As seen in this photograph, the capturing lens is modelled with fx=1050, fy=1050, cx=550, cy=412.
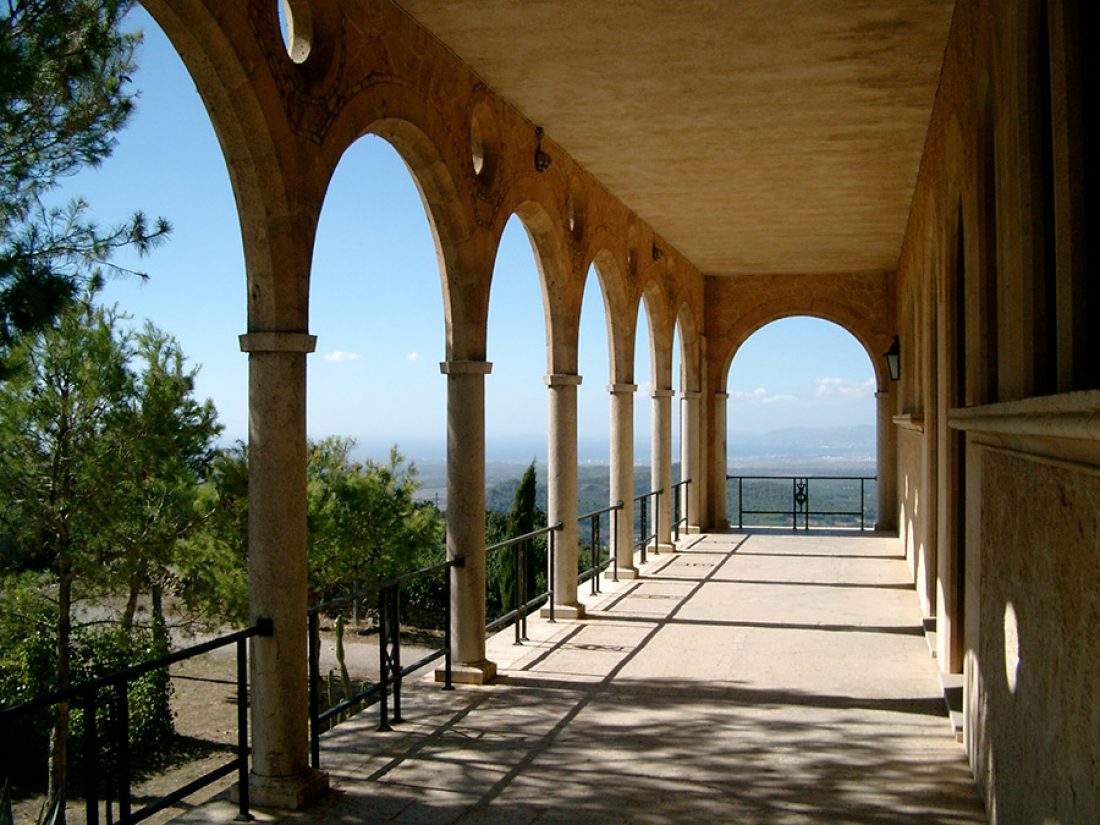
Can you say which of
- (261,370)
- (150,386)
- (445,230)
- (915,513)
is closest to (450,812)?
(261,370)

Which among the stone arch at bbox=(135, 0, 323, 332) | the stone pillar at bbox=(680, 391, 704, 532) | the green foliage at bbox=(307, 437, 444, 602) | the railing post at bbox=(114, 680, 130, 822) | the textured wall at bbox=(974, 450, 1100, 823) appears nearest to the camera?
the textured wall at bbox=(974, 450, 1100, 823)

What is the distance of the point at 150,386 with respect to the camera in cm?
1719

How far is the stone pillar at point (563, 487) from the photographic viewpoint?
8.90 metres

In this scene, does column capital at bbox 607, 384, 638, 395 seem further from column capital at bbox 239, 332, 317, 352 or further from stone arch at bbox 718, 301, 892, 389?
column capital at bbox 239, 332, 317, 352

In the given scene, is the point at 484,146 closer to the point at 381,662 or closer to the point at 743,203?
the point at 381,662

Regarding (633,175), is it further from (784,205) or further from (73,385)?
(73,385)

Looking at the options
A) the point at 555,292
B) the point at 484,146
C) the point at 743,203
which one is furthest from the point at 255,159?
the point at 743,203

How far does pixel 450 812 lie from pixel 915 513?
7055mm

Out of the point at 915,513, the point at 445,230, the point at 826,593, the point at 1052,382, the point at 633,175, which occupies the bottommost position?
the point at 826,593

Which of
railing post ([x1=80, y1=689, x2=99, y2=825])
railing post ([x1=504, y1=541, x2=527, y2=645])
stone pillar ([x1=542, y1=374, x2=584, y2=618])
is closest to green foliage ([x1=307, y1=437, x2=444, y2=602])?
stone pillar ([x1=542, y1=374, x2=584, y2=618])

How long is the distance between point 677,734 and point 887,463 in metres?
11.4

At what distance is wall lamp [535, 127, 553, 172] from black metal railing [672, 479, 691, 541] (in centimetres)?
658

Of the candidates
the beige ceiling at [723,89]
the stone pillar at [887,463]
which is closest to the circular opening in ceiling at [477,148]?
the beige ceiling at [723,89]

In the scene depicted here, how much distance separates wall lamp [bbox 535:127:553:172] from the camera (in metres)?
7.73
